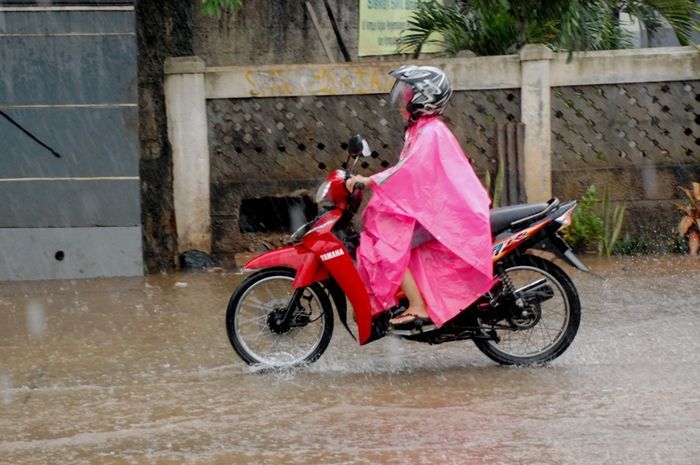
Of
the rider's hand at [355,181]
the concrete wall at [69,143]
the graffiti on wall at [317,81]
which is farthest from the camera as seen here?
the graffiti on wall at [317,81]

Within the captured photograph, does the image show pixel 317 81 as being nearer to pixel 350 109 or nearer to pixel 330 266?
pixel 350 109

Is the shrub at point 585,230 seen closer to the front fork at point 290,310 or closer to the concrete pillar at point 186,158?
the concrete pillar at point 186,158

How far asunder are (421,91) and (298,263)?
1.15 m

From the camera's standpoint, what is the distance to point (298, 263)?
6570mm

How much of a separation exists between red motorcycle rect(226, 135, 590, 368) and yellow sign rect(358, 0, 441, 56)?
26.6 feet

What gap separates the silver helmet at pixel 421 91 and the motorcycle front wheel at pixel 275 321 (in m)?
1.12

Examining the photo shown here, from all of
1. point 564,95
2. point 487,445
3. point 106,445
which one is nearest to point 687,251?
point 564,95

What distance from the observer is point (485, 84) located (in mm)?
10750

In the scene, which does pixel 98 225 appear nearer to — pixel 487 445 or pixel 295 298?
pixel 295 298

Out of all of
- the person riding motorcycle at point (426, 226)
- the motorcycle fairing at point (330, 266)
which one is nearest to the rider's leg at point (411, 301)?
the person riding motorcycle at point (426, 226)

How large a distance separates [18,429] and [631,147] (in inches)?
271

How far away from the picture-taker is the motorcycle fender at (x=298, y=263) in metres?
6.51

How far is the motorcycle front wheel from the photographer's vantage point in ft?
21.7

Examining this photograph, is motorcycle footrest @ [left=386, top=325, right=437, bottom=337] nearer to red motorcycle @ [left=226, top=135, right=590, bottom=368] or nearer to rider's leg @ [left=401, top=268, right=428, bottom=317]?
red motorcycle @ [left=226, top=135, right=590, bottom=368]
